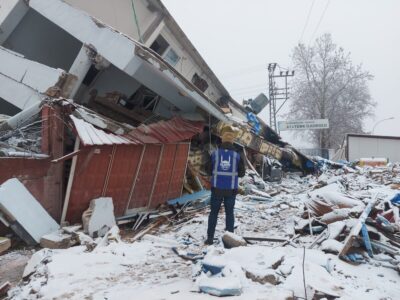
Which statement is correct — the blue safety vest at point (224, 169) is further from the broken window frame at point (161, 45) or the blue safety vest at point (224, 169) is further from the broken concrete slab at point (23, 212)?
the broken window frame at point (161, 45)

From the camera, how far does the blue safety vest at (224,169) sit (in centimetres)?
580

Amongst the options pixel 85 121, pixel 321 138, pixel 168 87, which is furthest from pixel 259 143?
pixel 321 138

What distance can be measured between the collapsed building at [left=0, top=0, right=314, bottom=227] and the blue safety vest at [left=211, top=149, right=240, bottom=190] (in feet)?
6.45

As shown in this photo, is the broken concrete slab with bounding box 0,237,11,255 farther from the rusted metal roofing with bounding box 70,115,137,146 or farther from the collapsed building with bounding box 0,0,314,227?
the rusted metal roofing with bounding box 70,115,137,146

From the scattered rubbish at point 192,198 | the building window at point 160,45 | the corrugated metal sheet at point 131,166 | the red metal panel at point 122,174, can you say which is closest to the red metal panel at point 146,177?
the corrugated metal sheet at point 131,166

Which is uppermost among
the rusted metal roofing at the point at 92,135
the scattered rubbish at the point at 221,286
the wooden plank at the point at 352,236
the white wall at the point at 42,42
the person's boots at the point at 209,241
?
the white wall at the point at 42,42

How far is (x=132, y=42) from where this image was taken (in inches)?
272

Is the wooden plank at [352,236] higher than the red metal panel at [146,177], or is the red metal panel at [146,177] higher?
the red metal panel at [146,177]

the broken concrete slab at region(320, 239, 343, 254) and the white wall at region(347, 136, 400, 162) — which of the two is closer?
the broken concrete slab at region(320, 239, 343, 254)

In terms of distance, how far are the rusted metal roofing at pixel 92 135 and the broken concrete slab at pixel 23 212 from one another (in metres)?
1.17

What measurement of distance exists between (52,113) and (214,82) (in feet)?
25.7

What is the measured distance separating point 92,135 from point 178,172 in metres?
3.81

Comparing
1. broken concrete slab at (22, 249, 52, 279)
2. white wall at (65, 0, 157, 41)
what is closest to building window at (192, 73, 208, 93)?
white wall at (65, 0, 157, 41)

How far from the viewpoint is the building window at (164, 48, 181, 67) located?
452 inches
